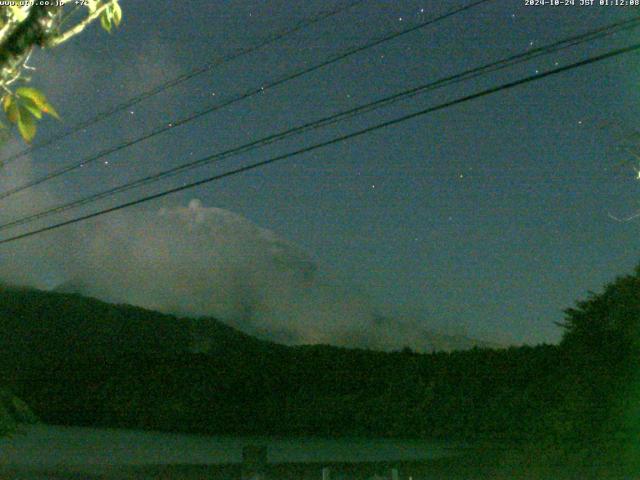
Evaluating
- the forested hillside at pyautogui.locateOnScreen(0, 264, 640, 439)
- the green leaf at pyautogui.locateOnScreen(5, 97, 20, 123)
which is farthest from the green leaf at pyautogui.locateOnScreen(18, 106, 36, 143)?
the forested hillside at pyautogui.locateOnScreen(0, 264, 640, 439)

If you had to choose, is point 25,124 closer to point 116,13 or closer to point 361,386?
point 116,13

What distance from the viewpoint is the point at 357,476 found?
17203 mm

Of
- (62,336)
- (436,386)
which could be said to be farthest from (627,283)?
(62,336)

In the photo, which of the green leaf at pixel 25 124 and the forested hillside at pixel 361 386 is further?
the forested hillside at pixel 361 386

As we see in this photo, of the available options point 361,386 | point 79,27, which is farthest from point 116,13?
point 361,386

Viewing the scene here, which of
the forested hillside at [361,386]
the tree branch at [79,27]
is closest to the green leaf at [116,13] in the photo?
the tree branch at [79,27]

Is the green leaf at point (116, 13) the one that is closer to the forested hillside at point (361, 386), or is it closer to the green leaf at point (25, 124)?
the green leaf at point (25, 124)

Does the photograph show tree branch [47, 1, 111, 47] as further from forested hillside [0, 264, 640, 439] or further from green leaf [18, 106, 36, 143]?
forested hillside [0, 264, 640, 439]

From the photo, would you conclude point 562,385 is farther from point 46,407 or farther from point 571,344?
point 46,407

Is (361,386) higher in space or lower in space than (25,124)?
higher

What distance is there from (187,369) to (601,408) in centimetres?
1873

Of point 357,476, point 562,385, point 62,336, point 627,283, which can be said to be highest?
point 62,336

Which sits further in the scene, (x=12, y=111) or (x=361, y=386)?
(x=361, y=386)

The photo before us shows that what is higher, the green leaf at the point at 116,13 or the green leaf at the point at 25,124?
the green leaf at the point at 116,13
